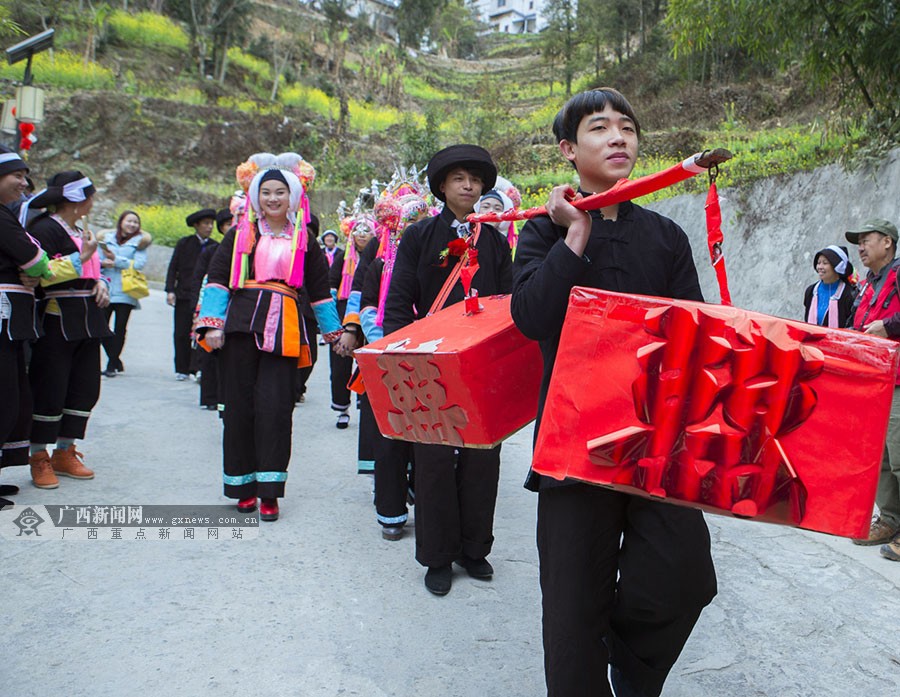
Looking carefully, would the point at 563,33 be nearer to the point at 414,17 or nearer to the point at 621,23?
the point at 621,23

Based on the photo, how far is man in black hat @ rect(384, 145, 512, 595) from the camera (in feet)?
12.5

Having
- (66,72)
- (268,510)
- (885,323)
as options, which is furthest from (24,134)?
(66,72)

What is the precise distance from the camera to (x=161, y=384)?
30.2 feet

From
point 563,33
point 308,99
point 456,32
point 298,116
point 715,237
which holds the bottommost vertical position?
point 715,237

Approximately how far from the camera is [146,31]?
37844 millimetres

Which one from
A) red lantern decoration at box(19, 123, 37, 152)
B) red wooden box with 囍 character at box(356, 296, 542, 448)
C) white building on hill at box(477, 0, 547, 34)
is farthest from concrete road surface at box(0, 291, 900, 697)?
white building on hill at box(477, 0, 547, 34)

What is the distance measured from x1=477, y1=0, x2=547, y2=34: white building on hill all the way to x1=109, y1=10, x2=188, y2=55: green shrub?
44.9 meters

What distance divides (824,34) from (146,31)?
36.8m

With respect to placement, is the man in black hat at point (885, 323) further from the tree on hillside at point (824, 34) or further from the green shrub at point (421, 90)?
the green shrub at point (421, 90)

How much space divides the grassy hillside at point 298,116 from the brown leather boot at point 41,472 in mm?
9502

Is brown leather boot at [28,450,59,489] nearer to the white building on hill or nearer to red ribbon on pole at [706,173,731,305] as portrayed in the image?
red ribbon on pole at [706,173,731,305]

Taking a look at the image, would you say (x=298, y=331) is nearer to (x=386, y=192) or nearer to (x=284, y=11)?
(x=386, y=192)

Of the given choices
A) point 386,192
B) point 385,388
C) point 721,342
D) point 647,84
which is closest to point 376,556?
point 385,388

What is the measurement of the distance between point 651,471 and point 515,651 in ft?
5.21
